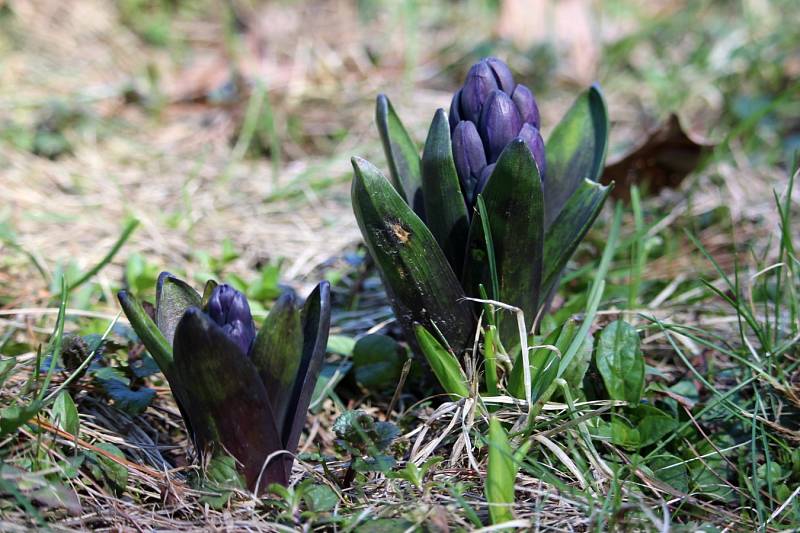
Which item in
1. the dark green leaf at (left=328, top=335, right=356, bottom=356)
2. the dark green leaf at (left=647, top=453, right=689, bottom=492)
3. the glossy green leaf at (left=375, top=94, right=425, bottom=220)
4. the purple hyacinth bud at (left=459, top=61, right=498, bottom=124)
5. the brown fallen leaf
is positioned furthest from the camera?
the brown fallen leaf

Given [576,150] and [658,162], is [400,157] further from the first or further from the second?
[658,162]

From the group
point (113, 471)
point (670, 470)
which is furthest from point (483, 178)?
point (113, 471)

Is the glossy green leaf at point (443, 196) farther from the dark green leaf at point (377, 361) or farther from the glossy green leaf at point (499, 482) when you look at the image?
the glossy green leaf at point (499, 482)

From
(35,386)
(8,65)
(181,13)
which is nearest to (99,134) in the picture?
(8,65)

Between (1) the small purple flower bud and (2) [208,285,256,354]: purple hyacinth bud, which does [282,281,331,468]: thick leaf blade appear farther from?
(1) the small purple flower bud

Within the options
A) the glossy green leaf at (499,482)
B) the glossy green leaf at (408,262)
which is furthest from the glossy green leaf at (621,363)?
the glossy green leaf at (499,482)

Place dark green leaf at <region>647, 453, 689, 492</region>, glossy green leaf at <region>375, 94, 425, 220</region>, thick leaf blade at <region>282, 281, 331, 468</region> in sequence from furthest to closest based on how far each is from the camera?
glossy green leaf at <region>375, 94, 425, 220</region> < dark green leaf at <region>647, 453, 689, 492</region> < thick leaf blade at <region>282, 281, 331, 468</region>

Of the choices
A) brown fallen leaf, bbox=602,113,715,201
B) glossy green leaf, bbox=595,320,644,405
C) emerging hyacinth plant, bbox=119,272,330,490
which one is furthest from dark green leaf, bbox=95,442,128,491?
brown fallen leaf, bbox=602,113,715,201
